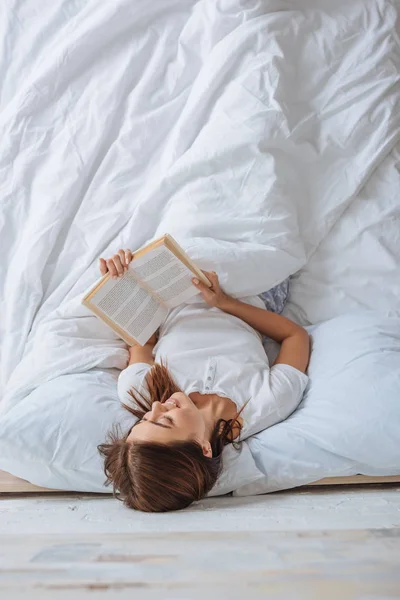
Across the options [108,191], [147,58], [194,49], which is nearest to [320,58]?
[194,49]

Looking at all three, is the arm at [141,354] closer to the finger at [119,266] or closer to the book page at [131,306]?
the book page at [131,306]

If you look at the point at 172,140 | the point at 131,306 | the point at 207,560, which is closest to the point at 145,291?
the point at 131,306

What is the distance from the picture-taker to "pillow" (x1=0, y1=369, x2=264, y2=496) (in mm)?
1138

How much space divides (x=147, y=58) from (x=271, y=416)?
891mm

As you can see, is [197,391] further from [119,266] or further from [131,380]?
[119,266]

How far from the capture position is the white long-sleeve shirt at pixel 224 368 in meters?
1.23

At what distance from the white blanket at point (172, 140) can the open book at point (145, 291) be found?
8cm

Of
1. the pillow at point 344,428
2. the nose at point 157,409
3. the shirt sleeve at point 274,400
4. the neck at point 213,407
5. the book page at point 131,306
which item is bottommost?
the pillow at point 344,428

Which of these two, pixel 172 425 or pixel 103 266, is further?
pixel 103 266

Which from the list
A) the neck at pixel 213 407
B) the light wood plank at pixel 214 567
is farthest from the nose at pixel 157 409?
the light wood plank at pixel 214 567

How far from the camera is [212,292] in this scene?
1282 millimetres

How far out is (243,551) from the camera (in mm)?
690

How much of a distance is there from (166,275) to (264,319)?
25cm

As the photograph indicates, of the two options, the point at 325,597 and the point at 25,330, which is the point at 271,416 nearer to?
the point at 25,330
